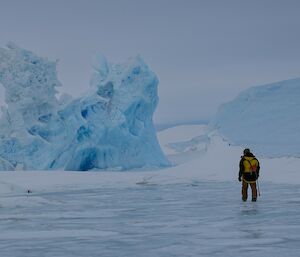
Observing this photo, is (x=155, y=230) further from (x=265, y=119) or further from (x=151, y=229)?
(x=265, y=119)

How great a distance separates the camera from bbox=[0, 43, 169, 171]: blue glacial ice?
115 ft

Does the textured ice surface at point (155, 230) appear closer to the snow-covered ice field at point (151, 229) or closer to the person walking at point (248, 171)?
the snow-covered ice field at point (151, 229)

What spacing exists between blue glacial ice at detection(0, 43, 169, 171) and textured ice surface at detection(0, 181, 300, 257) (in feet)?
77.4

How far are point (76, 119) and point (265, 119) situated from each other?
11548 mm

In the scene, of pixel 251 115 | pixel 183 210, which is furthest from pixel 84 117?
pixel 183 210

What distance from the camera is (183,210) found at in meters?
11.0

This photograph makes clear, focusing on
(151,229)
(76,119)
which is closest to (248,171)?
(151,229)

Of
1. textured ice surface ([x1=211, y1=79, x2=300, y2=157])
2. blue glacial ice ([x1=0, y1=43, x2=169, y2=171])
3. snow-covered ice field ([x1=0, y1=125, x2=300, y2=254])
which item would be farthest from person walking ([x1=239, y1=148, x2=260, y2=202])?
blue glacial ice ([x1=0, y1=43, x2=169, y2=171])

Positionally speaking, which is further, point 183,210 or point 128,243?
point 183,210

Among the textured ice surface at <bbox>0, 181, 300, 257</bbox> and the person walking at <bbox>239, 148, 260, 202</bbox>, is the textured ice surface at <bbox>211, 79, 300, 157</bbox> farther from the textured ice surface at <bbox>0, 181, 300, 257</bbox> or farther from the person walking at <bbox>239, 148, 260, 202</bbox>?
the textured ice surface at <bbox>0, 181, 300, 257</bbox>

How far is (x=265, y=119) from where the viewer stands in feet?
120

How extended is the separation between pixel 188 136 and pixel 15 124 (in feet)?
209

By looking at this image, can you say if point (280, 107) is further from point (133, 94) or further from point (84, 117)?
point (84, 117)

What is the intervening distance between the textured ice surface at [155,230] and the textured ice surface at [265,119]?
2108 cm
